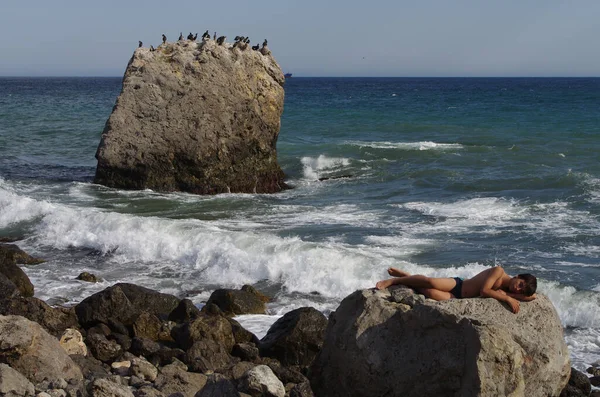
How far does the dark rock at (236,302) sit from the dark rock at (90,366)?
102 inches

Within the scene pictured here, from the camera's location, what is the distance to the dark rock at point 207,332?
943 centimetres

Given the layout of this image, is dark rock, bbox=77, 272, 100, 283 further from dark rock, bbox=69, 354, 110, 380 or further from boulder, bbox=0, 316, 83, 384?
boulder, bbox=0, 316, 83, 384

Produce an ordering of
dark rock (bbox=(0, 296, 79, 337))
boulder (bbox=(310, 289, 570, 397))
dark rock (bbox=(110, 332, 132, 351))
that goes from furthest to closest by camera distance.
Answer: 1. dark rock (bbox=(0, 296, 79, 337))
2. dark rock (bbox=(110, 332, 132, 351))
3. boulder (bbox=(310, 289, 570, 397))

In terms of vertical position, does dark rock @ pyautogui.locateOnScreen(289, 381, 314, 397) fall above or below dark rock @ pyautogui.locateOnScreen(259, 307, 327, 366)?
above

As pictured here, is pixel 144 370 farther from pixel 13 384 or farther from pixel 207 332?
pixel 13 384

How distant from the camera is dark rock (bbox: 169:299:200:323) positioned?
10562mm

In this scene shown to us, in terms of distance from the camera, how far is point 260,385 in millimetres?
7402

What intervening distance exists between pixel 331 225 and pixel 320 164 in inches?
406

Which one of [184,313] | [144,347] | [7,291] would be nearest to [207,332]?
[144,347]

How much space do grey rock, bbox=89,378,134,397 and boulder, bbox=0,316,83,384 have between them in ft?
2.54

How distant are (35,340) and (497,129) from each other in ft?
113

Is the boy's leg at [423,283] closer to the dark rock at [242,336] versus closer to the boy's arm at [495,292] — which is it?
the boy's arm at [495,292]

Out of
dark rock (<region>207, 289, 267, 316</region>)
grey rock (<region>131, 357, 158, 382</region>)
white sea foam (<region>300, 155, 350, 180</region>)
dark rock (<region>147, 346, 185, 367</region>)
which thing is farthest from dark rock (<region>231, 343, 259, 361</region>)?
white sea foam (<region>300, 155, 350, 180</region>)

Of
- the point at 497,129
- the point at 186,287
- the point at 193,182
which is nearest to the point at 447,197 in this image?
the point at 193,182
